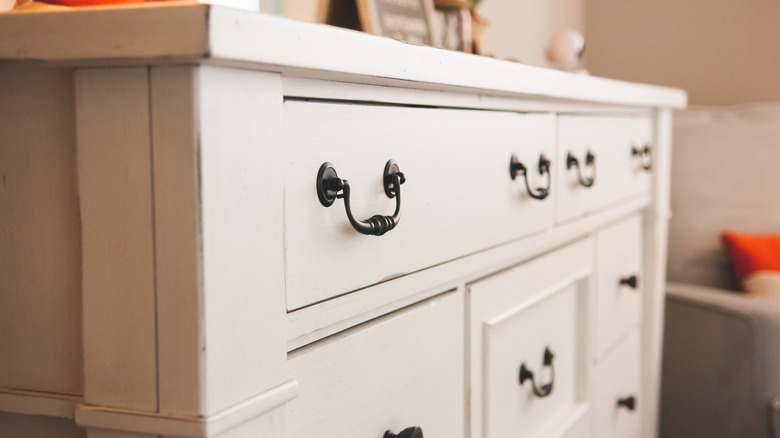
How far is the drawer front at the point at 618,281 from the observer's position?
119 centimetres

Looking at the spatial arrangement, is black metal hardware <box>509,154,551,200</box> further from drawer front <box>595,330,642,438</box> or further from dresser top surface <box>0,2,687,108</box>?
drawer front <box>595,330,642,438</box>

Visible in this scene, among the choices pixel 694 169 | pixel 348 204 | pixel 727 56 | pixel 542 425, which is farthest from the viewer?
pixel 727 56

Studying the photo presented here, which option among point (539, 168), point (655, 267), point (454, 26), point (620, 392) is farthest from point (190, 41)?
point (655, 267)

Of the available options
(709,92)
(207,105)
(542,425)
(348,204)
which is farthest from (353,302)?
(709,92)

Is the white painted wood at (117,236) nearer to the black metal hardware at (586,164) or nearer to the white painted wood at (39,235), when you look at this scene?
the white painted wood at (39,235)

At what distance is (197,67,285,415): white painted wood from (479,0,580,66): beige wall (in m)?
1.55

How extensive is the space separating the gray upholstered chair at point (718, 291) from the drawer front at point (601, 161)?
387mm

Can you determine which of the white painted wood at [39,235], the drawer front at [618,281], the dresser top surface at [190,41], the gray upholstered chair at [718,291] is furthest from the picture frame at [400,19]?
the gray upholstered chair at [718,291]

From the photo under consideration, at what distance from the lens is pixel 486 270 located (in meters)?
0.79

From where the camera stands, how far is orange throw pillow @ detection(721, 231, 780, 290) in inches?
67.9

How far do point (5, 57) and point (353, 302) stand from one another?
290mm

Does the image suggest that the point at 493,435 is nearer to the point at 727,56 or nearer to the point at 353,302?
the point at 353,302

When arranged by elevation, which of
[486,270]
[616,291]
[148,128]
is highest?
[148,128]

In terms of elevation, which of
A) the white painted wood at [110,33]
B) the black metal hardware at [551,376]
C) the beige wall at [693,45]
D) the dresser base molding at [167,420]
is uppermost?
the beige wall at [693,45]
